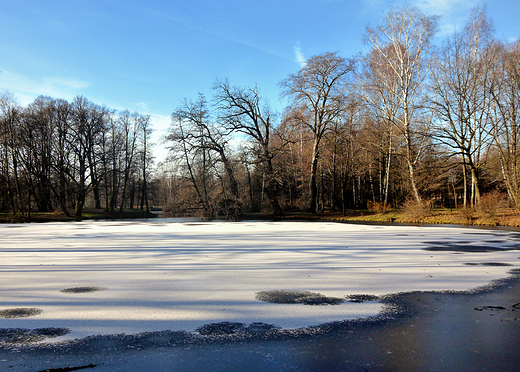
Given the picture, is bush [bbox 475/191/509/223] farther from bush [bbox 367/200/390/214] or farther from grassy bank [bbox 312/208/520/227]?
bush [bbox 367/200/390/214]

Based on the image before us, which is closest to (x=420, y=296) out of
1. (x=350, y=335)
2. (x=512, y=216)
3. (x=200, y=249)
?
(x=350, y=335)

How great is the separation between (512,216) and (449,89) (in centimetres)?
981

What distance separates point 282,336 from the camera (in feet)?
10.5

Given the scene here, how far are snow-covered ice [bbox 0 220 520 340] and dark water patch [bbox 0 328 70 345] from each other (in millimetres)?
102

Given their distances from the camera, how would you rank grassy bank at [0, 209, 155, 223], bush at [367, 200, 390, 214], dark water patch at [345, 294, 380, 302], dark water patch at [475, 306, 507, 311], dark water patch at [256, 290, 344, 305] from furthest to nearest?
bush at [367, 200, 390, 214] → grassy bank at [0, 209, 155, 223] → dark water patch at [345, 294, 380, 302] → dark water patch at [256, 290, 344, 305] → dark water patch at [475, 306, 507, 311]

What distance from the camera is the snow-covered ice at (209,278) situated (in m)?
3.71

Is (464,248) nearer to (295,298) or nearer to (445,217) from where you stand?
(295,298)

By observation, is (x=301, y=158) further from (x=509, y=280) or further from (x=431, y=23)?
(x=509, y=280)

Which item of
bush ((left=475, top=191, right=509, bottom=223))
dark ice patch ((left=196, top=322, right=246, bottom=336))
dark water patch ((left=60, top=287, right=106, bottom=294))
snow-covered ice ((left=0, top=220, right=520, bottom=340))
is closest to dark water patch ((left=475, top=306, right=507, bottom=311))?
snow-covered ice ((left=0, top=220, right=520, bottom=340))

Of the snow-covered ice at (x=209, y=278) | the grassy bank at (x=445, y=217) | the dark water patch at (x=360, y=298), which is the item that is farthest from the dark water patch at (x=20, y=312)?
the grassy bank at (x=445, y=217)

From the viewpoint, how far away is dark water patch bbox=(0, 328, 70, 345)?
3088mm

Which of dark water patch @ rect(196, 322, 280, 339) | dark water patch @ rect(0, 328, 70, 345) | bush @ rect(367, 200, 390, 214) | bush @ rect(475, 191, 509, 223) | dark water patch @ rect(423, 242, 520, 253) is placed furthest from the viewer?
bush @ rect(367, 200, 390, 214)

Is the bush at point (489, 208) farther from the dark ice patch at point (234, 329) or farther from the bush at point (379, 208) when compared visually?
the dark ice patch at point (234, 329)

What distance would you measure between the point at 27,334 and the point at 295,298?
2.99 m
